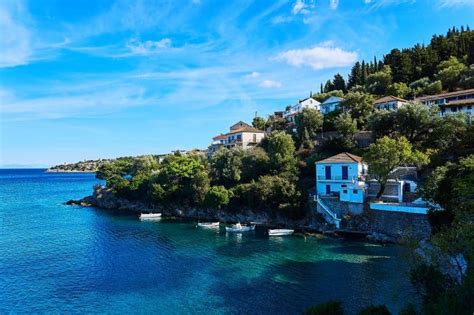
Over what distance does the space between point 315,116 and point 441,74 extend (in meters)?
28.5

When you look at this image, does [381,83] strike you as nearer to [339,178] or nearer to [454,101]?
[454,101]

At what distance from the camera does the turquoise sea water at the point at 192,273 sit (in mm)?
21594

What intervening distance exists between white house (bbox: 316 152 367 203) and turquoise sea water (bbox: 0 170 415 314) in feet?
19.3

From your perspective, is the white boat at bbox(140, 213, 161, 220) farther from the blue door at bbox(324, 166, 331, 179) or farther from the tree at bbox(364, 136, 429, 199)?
the tree at bbox(364, 136, 429, 199)

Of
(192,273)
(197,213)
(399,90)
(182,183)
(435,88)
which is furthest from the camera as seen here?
(399,90)

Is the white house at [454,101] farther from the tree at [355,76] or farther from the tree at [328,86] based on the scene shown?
the tree at [328,86]

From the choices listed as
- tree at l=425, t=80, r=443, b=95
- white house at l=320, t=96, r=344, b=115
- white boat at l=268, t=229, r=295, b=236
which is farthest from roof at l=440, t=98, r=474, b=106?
white boat at l=268, t=229, r=295, b=236

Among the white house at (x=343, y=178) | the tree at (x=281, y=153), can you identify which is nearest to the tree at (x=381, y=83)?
the tree at (x=281, y=153)

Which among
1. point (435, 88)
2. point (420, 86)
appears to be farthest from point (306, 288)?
point (420, 86)

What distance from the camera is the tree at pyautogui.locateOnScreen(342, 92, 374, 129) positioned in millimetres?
59750

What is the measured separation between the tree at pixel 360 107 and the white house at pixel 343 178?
19.7 m

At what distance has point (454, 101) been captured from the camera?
55656 millimetres

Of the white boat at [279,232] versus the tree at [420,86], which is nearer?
the white boat at [279,232]

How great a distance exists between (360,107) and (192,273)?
46.4 meters
